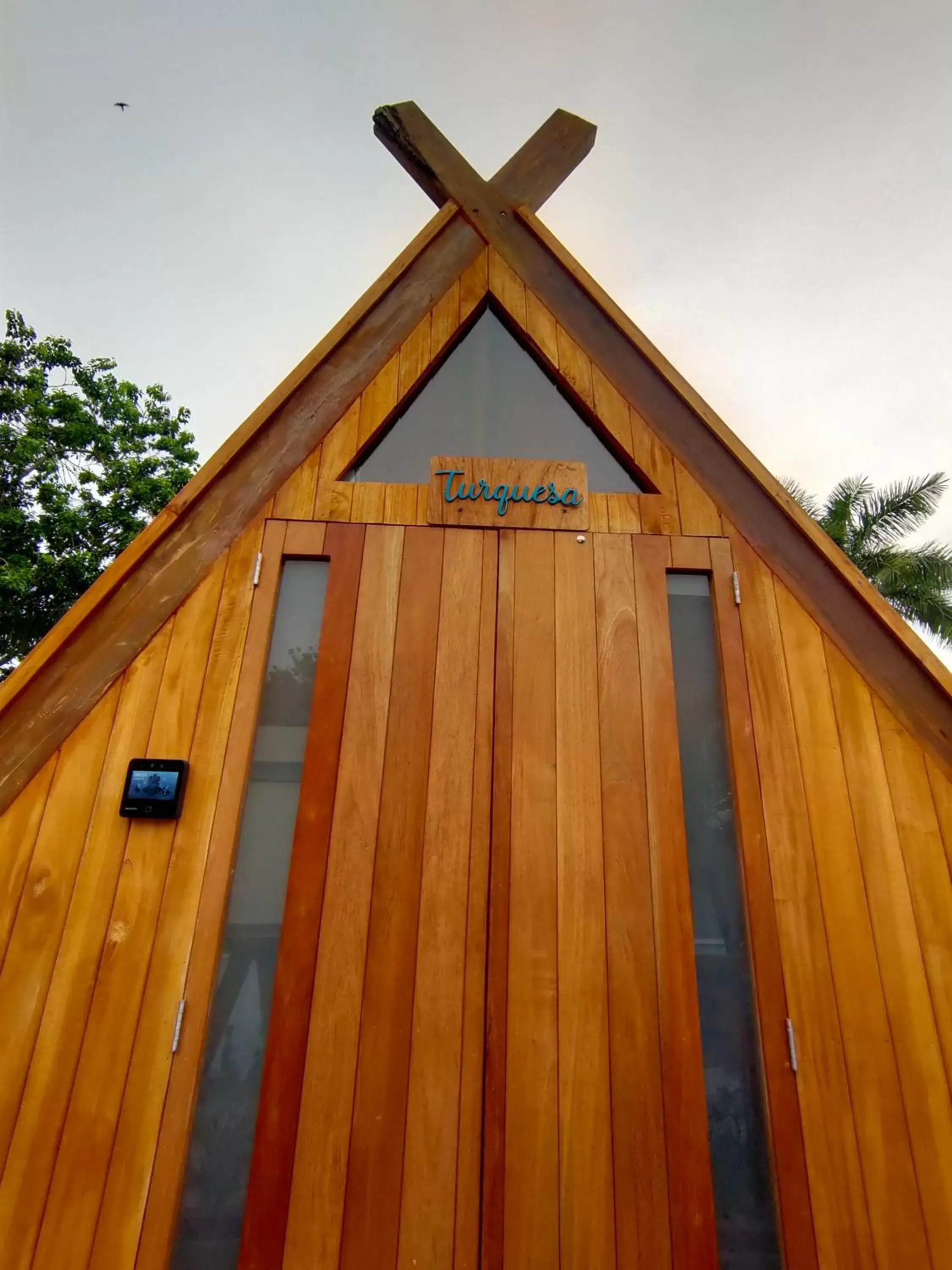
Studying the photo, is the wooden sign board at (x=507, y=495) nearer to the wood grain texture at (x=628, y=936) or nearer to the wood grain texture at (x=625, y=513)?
the wood grain texture at (x=625, y=513)

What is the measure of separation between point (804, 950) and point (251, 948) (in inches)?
82.8

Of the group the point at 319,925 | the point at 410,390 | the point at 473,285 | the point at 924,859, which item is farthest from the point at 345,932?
the point at 473,285

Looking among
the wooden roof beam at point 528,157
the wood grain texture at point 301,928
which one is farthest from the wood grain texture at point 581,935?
the wooden roof beam at point 528,157

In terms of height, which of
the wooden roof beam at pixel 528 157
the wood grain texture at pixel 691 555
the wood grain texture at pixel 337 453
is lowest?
the wood grain texture at pixel 691 555

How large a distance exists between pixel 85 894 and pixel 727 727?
2.68 meters

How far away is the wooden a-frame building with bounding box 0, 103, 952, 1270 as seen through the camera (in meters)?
1.71

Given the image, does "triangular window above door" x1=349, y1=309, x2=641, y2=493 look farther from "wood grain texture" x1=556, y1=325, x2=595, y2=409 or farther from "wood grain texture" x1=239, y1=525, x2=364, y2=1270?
"wood grain texture" x1=239, y1=525, x2=364, y2=1270

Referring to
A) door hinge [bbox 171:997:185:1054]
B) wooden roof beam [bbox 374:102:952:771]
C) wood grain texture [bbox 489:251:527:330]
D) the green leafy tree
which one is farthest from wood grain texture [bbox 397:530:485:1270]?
the green leafy tree

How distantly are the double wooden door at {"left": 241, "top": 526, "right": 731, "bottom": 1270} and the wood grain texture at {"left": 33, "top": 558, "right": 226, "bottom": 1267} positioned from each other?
0.50 meters

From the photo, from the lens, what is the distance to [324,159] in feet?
21.2

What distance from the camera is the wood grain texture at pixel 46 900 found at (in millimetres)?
1780

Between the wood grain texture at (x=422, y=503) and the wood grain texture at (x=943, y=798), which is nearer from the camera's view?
the wood grain texture at (x=943, y=798)

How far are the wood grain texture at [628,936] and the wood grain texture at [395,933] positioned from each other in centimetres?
75

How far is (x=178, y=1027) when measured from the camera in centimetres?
181
